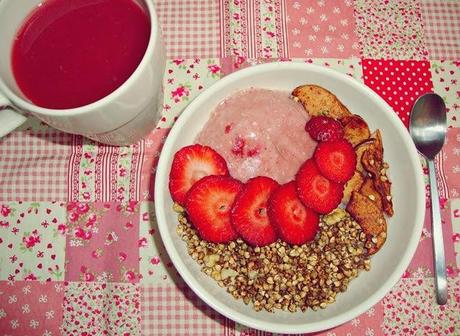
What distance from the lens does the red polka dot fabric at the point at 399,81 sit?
Answer: 4.11ft

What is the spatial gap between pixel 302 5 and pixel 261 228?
727 millimetres

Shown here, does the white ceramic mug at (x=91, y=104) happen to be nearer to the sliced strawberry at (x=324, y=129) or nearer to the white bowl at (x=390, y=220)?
the white bowl at (x=390, y=220)

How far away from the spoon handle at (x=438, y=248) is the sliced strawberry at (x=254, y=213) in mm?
453

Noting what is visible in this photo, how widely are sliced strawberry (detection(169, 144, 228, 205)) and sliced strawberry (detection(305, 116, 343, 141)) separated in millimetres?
215

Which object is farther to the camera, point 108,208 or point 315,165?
point 108,208

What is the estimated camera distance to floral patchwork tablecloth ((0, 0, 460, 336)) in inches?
45.1

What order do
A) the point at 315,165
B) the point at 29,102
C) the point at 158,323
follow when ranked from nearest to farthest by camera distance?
the point at 29,102, the point at 315,165, the point at 158,323

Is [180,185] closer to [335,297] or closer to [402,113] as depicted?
[335,297]

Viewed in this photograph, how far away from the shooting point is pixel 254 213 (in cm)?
93

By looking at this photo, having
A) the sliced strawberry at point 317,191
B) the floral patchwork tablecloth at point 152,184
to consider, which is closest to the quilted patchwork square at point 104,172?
the floral patchwork tablecloth at point 152,184

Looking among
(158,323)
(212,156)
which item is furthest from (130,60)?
(158,323)

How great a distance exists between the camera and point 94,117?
2.85ft

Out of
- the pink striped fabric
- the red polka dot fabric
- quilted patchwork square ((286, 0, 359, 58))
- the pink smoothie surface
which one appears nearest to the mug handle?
the pink smoothie surface

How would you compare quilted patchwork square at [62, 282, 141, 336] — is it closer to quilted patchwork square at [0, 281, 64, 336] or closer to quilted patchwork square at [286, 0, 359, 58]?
quilted patchwork square at [0, 281, 64, 336]
